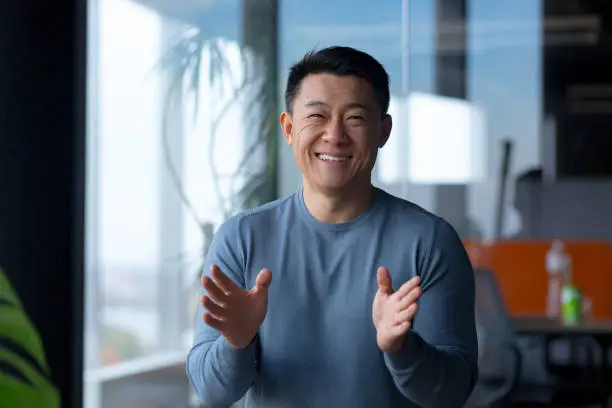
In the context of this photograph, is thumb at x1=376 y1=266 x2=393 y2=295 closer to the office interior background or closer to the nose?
the nose

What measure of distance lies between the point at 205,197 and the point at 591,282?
8.10ft

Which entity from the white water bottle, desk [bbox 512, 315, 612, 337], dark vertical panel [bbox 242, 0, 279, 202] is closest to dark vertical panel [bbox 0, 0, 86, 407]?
dark vertical panel [bbox 242, 0, 279, 202]

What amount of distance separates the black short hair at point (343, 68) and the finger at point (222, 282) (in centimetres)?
27

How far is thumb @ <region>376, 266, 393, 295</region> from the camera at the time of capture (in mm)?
1084

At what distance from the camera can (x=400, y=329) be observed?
106 cm

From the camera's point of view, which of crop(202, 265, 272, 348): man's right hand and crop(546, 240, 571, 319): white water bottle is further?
crop(546, 240, 571, 319): white water bottle

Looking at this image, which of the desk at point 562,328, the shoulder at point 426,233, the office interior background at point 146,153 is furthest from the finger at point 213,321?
the desk at point 562,328

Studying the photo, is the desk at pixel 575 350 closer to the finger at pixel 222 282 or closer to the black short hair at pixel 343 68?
the black short hair at pixel 343 68

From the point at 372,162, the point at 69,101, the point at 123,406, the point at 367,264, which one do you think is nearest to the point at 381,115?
the point at 372,162

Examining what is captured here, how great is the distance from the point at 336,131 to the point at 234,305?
271mm

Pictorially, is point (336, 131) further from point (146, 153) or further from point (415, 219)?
point (146, 153)

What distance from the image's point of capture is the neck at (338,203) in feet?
3.92

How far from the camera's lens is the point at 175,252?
296 cm

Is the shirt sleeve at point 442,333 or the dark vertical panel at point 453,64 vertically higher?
the dark vertical panel at point 453,64
